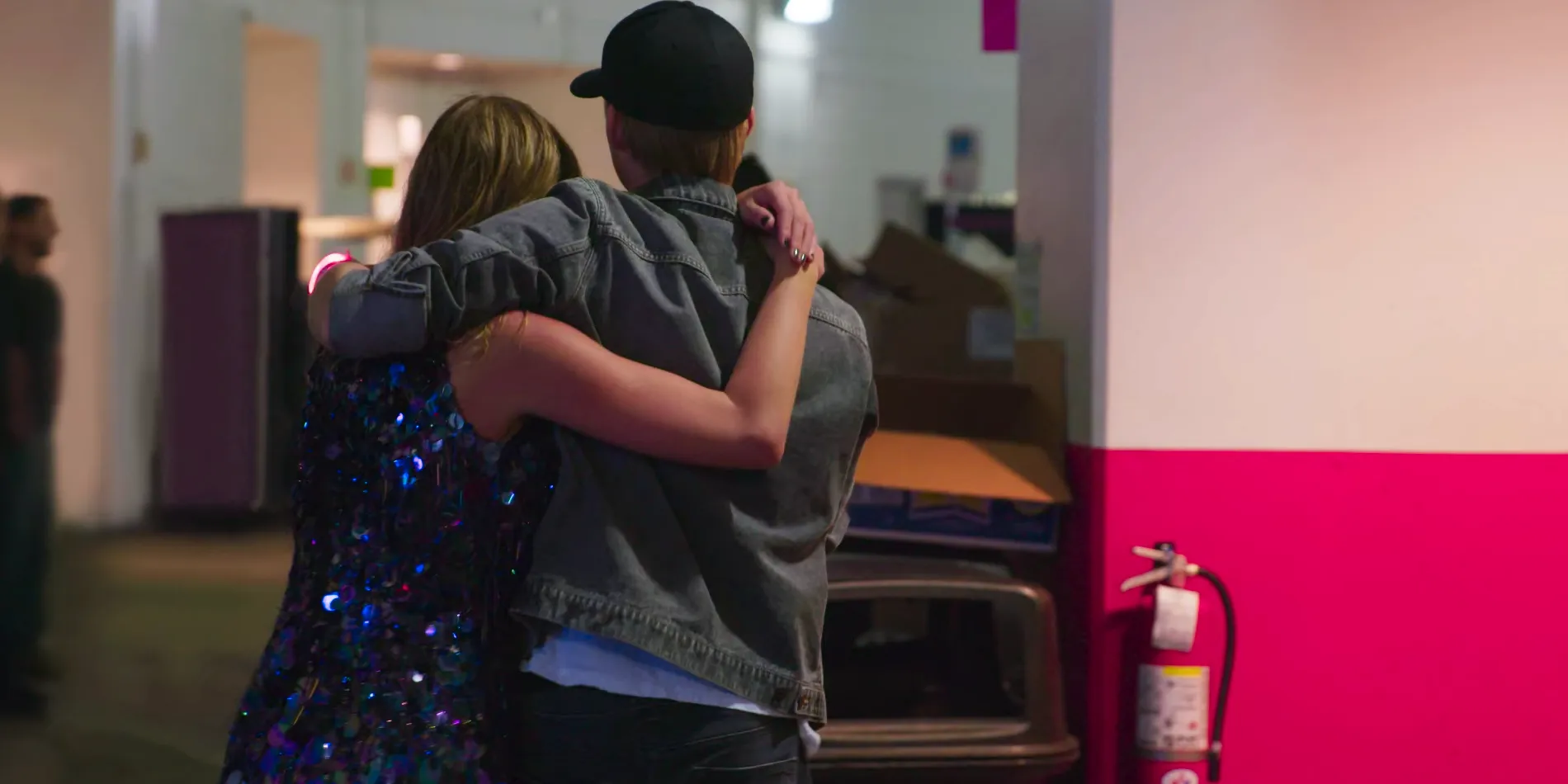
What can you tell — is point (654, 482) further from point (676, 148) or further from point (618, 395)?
point (676, 148)

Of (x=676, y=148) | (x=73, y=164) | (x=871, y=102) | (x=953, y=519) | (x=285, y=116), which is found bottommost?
(x=953, y=519)

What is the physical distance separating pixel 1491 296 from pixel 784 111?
4408 millimetres

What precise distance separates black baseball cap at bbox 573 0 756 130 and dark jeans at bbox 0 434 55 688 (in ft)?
8.48

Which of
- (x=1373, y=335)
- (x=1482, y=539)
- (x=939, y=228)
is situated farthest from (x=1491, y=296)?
(x=939, y=228)

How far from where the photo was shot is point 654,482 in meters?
1.03

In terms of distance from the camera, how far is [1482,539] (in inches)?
96.0

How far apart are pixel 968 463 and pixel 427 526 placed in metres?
1.59

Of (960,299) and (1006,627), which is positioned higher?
(960,299)

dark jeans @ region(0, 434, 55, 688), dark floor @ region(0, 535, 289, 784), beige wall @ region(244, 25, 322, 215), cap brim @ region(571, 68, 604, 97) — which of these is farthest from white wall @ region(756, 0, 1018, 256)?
cap brim @ region(571, 68, 604, 97)

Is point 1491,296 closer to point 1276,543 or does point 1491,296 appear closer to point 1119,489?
point 1276,543

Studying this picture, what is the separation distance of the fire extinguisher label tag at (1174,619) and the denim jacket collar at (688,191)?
1462mm

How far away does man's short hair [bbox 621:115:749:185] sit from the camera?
1.09 meters

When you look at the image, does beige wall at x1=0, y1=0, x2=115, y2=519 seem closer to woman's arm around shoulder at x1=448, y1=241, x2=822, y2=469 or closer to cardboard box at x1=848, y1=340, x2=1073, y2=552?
cardboard box at x1=848, y1=340, x2=1073, y2=552

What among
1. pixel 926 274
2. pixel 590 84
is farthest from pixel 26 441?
pixel 590 84
